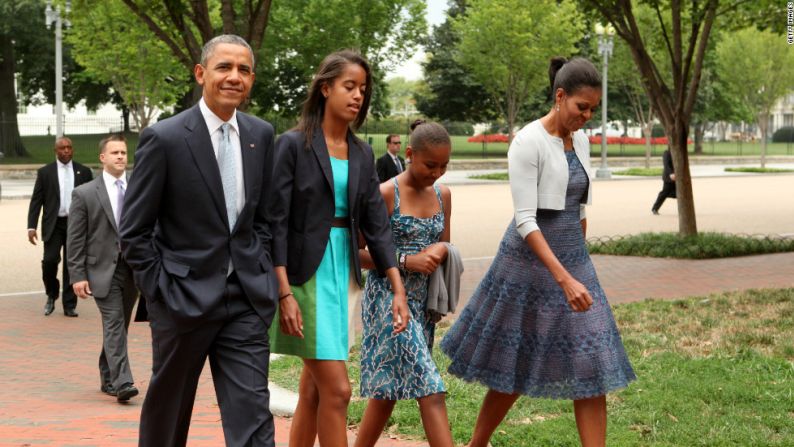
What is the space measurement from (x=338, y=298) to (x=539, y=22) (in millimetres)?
41375

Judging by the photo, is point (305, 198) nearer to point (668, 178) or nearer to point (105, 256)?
point (105, 256)

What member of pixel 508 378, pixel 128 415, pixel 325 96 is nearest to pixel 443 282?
pixel 508 378

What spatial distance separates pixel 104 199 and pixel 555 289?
369 cm

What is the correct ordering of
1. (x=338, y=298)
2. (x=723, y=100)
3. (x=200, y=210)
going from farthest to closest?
(x=723, y=100) < (x=338, y=298) < (x=200, y=210)

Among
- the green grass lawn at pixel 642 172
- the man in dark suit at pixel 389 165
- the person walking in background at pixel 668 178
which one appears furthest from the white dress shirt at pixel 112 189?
the green grass lawn at pixel 642 172

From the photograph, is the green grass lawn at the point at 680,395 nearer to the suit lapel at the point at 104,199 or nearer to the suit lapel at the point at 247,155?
the suit lapel at the point at 104,199

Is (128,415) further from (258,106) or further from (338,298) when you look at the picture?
(258,106)

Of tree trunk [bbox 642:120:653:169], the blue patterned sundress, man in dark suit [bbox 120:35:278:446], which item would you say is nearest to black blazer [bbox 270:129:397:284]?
man in dark suit [bbox 120:35:278:446]

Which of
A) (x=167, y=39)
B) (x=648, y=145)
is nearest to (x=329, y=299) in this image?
(x=167, y=39)

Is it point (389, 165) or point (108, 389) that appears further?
point (389, 165)

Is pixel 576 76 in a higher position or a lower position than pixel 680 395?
higher

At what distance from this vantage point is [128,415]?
6.73m

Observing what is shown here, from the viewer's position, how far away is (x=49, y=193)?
11219 millimetres

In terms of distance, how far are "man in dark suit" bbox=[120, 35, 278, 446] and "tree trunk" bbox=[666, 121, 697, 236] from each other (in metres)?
12.2
